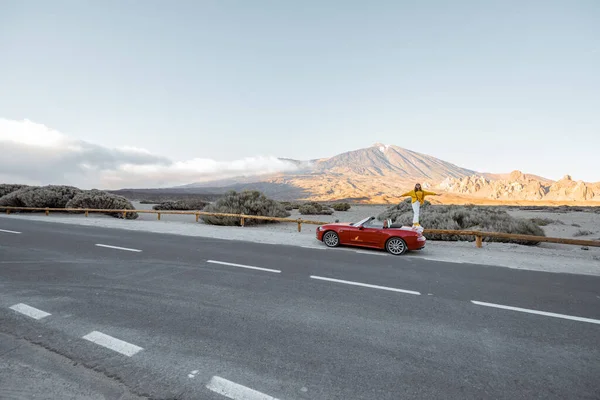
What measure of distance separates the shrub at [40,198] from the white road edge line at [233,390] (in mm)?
29447

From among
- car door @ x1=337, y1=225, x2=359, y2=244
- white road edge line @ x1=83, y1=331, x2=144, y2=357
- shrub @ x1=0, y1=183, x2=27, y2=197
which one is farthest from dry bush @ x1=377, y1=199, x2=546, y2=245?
shrub @ x1=0, y1=183, x2=27, y2=197

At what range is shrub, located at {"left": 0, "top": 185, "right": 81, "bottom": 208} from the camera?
25.7 metres

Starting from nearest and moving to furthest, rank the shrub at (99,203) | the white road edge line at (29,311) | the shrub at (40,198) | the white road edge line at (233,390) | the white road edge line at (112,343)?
the white road edge line at (233,390) → the white road edge line at (112,343) → the white road edge line at (29,311) → the shrub at (99,203) → the shrub at (40,198)

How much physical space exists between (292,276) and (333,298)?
157 cm

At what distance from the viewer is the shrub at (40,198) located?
25672 millimetres

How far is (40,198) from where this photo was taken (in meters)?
25.7

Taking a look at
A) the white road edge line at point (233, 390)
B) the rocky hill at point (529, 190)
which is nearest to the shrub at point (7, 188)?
the white road edge line at point (233, 390)

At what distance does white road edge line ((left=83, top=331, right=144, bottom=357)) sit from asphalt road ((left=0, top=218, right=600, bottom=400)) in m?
0.02

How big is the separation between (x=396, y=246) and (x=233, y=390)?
26.0 ft

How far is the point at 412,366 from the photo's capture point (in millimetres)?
3297

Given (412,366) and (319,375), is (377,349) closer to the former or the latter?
(412,366)

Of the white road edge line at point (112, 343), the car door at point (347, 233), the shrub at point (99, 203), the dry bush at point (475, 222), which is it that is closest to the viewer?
the white road edge line at point (112, 343)

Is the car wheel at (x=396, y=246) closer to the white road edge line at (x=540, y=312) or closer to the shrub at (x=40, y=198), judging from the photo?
the white road edge line at (x=540, y=312)

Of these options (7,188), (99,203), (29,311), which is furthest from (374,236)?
(7,188)
